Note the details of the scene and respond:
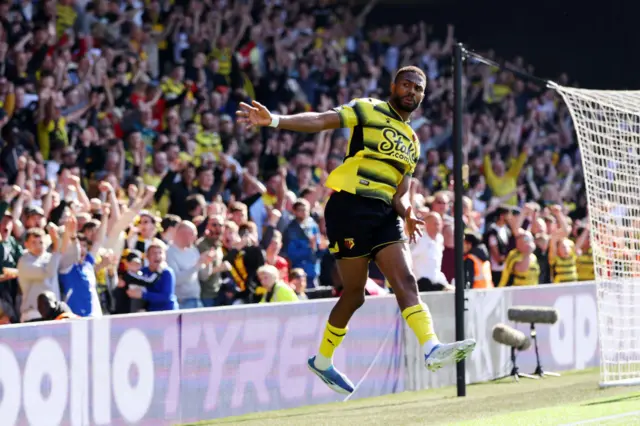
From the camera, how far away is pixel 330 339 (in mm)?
9305

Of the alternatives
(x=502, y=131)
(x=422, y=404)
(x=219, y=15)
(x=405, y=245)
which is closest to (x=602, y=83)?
(x=502, y=131)

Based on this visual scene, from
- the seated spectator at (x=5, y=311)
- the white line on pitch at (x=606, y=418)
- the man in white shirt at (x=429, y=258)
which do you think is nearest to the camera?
the white line on pitch at (x=606, y=418)

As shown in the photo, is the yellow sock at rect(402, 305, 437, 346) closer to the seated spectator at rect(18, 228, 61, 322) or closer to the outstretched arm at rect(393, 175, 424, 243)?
the outstretched arm at rect(393, 175, 424, 243)

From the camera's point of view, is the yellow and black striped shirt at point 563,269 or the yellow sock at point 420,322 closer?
the yellow sock at point 420,322

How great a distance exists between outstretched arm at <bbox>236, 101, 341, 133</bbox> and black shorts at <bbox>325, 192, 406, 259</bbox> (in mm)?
592

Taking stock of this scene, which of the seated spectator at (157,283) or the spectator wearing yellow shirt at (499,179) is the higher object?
the spectator wearing yellow shirt at (499,179)

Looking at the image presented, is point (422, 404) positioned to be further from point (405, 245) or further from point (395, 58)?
point (395, 58)

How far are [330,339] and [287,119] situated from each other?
185cm

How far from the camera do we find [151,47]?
64.6 ft

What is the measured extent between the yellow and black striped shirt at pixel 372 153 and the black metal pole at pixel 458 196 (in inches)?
148

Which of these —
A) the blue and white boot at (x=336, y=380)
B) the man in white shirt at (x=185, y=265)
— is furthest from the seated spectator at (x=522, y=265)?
the blue and white boot at (x=336, y=380)

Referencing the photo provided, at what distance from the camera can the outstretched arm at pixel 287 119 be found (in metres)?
8.05

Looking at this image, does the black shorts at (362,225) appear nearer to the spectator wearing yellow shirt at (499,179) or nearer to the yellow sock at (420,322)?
the yellow sock at (420,322)

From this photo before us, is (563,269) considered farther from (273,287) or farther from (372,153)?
(372,153)
